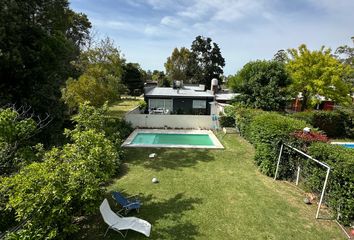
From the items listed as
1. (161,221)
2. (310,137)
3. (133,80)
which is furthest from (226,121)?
(133,80)

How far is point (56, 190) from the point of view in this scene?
493 cm

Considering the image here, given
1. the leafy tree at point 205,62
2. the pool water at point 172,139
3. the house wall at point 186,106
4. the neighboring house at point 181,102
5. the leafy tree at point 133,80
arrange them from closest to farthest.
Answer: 1. the pool water at point 172,139
2. the neighboring house at point 181,102
3. the house wall at point 186,106
4. the leafy tree at point 133,80
5. the leafy tree at point 205,62

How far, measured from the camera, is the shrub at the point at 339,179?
6.30m

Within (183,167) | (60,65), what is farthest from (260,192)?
(60,65)

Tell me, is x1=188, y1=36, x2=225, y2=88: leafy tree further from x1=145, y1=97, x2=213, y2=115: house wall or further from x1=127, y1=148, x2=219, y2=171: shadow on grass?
x1=127, y1=148, x2=219, y2=171: shadow on grass

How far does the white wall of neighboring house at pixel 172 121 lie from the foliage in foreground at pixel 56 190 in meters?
12.7

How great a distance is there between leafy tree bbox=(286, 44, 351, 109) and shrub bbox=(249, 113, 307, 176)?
11.2 meters

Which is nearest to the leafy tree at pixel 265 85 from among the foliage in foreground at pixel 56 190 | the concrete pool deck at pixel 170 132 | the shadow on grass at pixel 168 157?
the concrete pool deck at pixel 170 132

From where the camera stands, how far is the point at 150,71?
7006cm

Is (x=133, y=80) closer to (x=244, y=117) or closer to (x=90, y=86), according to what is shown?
(x=90, y=86)

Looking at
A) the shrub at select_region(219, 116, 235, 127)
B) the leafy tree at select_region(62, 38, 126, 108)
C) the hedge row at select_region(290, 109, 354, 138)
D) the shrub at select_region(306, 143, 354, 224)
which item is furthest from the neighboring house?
the shrub at select_region(306, 143, 354, 224)

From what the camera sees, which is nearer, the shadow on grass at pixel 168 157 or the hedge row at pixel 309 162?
the hedge row at pixel 309 162

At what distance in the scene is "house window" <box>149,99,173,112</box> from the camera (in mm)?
24705

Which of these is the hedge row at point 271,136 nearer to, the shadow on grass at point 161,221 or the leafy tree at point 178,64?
the shadow on grass at point 161,221
